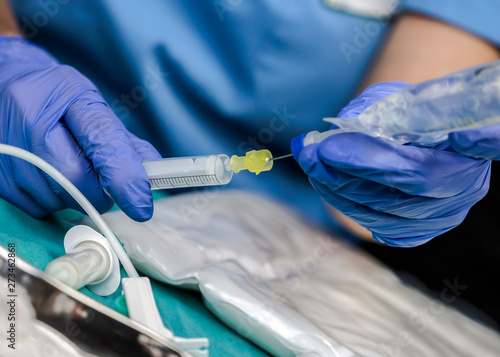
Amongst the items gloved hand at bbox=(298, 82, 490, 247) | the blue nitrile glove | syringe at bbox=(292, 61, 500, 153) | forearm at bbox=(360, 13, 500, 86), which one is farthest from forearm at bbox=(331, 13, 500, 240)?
the blue nitrile glove

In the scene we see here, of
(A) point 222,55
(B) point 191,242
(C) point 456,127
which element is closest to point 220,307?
(B) point 191,242

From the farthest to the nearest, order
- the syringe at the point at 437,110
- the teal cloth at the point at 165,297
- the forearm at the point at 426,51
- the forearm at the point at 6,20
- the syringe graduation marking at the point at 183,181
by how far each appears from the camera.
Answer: the forearm at the point at 6,20 → the forearm at the point at 426,51 → the syringe graduation marking at the point at 183,181 → the teal cloth at the point at 165,297 → the syringe at the point at 437,110

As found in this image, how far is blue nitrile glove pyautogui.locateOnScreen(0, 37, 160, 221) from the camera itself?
721 mm

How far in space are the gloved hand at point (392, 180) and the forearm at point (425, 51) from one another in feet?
0.86

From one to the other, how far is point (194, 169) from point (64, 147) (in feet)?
0.75

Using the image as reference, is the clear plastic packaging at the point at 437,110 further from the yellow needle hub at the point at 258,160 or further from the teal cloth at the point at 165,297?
the teal cloth at the point at 165,297

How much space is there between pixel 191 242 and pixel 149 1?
23.0 inches

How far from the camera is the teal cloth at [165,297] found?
0.62 meters

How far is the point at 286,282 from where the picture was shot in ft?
3.02

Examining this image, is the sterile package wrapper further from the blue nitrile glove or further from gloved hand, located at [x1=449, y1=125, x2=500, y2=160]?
gloved hand, located at [x1=449, y1=125, x2=500, y2=160]

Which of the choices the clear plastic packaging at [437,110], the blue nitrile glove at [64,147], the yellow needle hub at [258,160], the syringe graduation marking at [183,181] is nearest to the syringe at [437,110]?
the clear plastic packaging at [437,110]

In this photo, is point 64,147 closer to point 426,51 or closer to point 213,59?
point 213,59

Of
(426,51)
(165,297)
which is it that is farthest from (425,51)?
(165,297)

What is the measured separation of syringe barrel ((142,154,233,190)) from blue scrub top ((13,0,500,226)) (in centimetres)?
37
